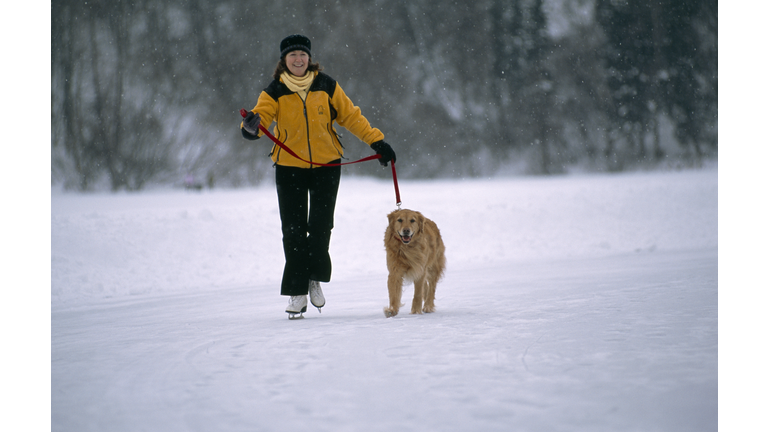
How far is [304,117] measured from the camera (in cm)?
372

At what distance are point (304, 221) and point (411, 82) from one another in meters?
17.2

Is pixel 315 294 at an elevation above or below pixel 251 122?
below

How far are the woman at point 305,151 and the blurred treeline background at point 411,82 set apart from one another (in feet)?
15.4

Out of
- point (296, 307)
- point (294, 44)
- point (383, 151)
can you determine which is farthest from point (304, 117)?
point (296, 307)

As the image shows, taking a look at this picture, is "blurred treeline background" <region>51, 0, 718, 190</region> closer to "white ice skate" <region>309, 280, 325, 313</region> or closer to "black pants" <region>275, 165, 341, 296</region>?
"black pants" <region>275, 165, 341, 296</region>

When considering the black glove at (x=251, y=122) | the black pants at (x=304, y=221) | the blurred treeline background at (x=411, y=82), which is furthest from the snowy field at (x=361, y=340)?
the blurred treeline background at (x=411, y=82)

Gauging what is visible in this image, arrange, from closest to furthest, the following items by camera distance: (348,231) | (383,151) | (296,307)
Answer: (296,307)
(383,151)
(348,231)

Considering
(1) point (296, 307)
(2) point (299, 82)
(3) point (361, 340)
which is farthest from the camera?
(1) point (296, 307)

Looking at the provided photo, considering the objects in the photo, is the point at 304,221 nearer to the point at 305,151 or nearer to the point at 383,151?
the point at 305,151

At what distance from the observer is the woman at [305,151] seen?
3705mm

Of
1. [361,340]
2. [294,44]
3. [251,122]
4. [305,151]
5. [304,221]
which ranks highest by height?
[294,44]

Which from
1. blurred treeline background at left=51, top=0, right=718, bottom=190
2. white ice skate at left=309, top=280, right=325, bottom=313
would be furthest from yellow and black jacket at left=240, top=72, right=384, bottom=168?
blurred treeline background at left=51, top=0, right=718, bottom=190
